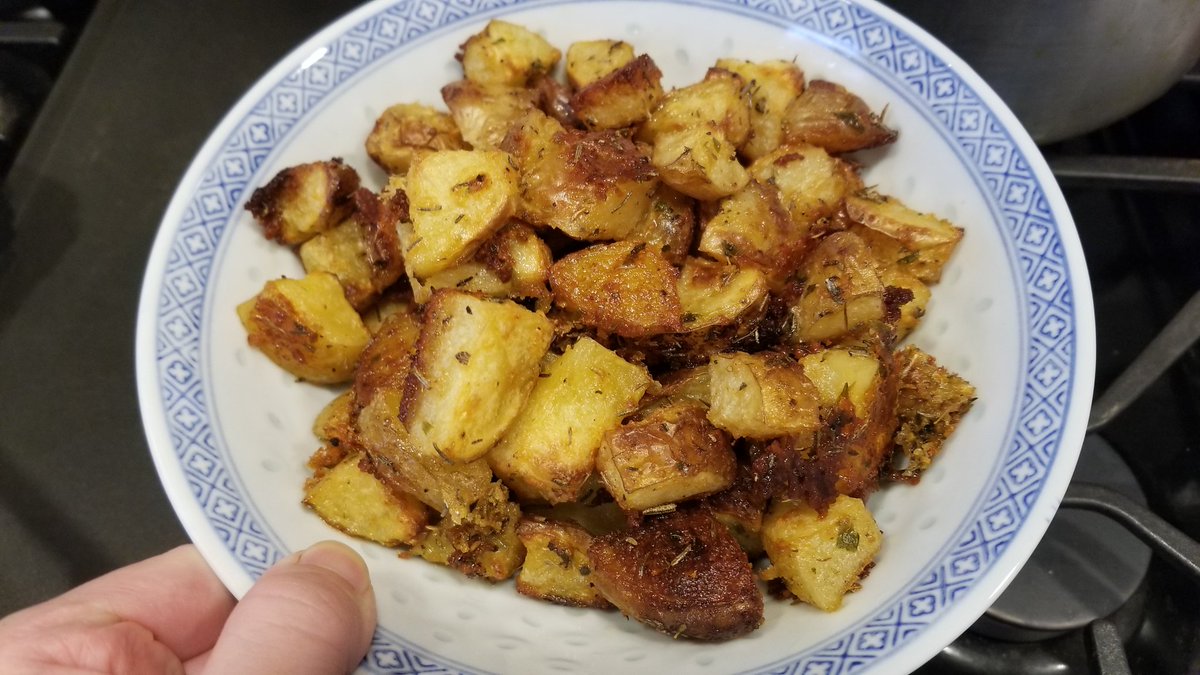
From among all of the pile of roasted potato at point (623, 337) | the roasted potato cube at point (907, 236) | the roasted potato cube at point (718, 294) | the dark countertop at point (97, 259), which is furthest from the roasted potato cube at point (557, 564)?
the dark countertop at point (97, 259)

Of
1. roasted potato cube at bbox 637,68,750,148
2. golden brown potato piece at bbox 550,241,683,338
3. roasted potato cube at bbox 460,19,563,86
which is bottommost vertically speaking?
golden brown potato piece at bbox 550,241,683,338

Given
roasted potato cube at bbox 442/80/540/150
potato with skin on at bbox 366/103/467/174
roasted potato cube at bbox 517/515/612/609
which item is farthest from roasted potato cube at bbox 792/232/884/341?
potato with skin on at bbox 366/103/467/174

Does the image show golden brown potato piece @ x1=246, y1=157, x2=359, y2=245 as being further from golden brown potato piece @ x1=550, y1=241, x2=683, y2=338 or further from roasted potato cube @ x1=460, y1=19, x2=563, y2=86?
golden brown potato piece @ x1=550, y1=241, x2=683, y2=338

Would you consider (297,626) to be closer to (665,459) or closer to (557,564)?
(557,564)

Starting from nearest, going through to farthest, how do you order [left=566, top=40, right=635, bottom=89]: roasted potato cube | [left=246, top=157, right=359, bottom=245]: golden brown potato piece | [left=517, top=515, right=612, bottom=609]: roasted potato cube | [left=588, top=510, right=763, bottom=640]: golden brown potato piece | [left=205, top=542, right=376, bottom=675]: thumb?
1. [left=205, top=542, right=376, bottom=675]: thumb
2. [left=588, top=510, right=763, bottom=640]: golden brown potato piece
3. [left=517, top=515, right=612, bottom=609]: roasted potato cube
4. [left=246, top=157, right=359, bottom=245]: golden brown potato piece
5. [left=566, top=40, right=635, bottom=89]: roasted potato cube

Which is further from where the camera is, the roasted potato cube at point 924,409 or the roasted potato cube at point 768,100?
the roasted potato cube at point 768,100

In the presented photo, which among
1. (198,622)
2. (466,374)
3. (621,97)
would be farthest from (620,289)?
(198,622)

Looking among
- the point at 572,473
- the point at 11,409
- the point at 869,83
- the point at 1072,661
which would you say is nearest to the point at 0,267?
the point at 11,409

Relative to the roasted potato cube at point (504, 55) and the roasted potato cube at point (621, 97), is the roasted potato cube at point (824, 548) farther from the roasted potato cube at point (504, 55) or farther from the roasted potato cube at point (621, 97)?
the roasted potato cube at point (504, 55)
